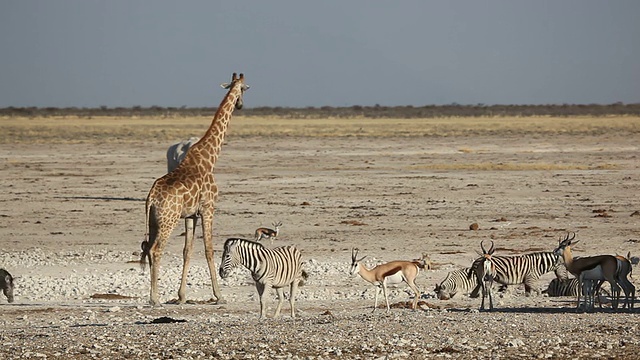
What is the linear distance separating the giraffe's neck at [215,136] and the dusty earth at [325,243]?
1638 millimetres

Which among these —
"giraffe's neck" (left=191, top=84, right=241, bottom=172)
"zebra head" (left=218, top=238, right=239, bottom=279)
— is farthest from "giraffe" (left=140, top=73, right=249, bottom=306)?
"zebra head" (left=218, top=238, right=239, bottom=279)

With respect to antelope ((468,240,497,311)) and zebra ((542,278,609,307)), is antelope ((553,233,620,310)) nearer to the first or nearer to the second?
antelope ((468,240,497,311))

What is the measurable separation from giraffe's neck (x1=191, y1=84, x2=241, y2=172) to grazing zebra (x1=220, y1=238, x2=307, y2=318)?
2.93 metres

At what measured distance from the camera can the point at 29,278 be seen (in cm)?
1689

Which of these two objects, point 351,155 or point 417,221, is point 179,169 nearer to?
point 417,221

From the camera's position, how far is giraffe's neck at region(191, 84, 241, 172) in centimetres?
1636

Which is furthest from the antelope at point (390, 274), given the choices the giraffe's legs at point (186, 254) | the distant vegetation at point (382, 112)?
the distant vegetation at point (382, 112)

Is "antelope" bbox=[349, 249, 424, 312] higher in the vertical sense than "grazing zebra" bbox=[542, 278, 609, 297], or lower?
higher

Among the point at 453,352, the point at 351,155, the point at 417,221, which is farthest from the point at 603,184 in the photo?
the point at 453,352

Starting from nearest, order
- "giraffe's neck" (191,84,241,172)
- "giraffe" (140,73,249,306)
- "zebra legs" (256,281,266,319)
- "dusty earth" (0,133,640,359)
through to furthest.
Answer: "dusty earth" (0,133,640,359) → "zebra legs" (256,281,266,319) → "giraffe" (140,73,249,306) → "giraffe's neck" (191,84,241,172)

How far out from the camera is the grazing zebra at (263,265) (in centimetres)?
1319

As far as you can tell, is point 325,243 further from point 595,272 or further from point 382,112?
point 382,112

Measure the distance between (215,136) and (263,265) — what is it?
409cm

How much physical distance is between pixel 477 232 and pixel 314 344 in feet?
37.6
